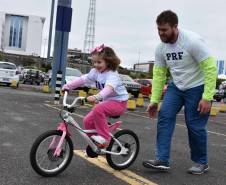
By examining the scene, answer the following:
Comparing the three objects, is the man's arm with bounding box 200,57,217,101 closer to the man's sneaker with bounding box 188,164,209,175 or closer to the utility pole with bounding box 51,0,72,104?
the man's sneaker with bounding box 188,164,209,175

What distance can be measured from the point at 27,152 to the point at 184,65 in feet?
7.97

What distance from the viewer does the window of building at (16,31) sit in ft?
473

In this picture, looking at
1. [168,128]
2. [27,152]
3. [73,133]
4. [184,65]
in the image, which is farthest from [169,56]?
[73,133]

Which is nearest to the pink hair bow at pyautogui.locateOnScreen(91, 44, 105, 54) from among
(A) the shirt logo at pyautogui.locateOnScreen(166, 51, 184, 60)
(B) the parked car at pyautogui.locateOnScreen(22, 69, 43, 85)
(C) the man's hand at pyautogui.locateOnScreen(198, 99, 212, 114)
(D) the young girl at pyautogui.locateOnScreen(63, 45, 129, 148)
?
(D) the young girl at pyautogui.locateOnScreen(63, 45, 129, 148)

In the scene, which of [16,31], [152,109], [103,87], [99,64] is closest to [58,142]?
[103,87]

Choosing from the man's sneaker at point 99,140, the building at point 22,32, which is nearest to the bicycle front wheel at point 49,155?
the man's sneaker at point 99,140

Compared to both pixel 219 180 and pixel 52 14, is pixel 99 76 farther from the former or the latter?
pixel 52 14

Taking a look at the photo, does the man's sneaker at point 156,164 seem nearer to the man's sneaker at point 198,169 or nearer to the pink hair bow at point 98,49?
the man's sneaker at point 198,169

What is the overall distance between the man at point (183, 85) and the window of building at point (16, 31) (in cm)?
14035

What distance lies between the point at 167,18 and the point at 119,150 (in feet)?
5.69

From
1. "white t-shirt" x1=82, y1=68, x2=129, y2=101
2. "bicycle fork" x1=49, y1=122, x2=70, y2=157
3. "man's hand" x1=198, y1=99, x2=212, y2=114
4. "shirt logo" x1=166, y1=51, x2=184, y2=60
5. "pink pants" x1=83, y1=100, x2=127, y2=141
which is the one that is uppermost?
"shirt logo" x1=166, y1=51, x2=184, y2=60

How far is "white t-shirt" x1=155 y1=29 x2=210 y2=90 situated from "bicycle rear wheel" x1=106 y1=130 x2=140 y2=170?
3.02ft

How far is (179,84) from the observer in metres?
6.31

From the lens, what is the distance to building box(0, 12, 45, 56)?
143625 millimetres
